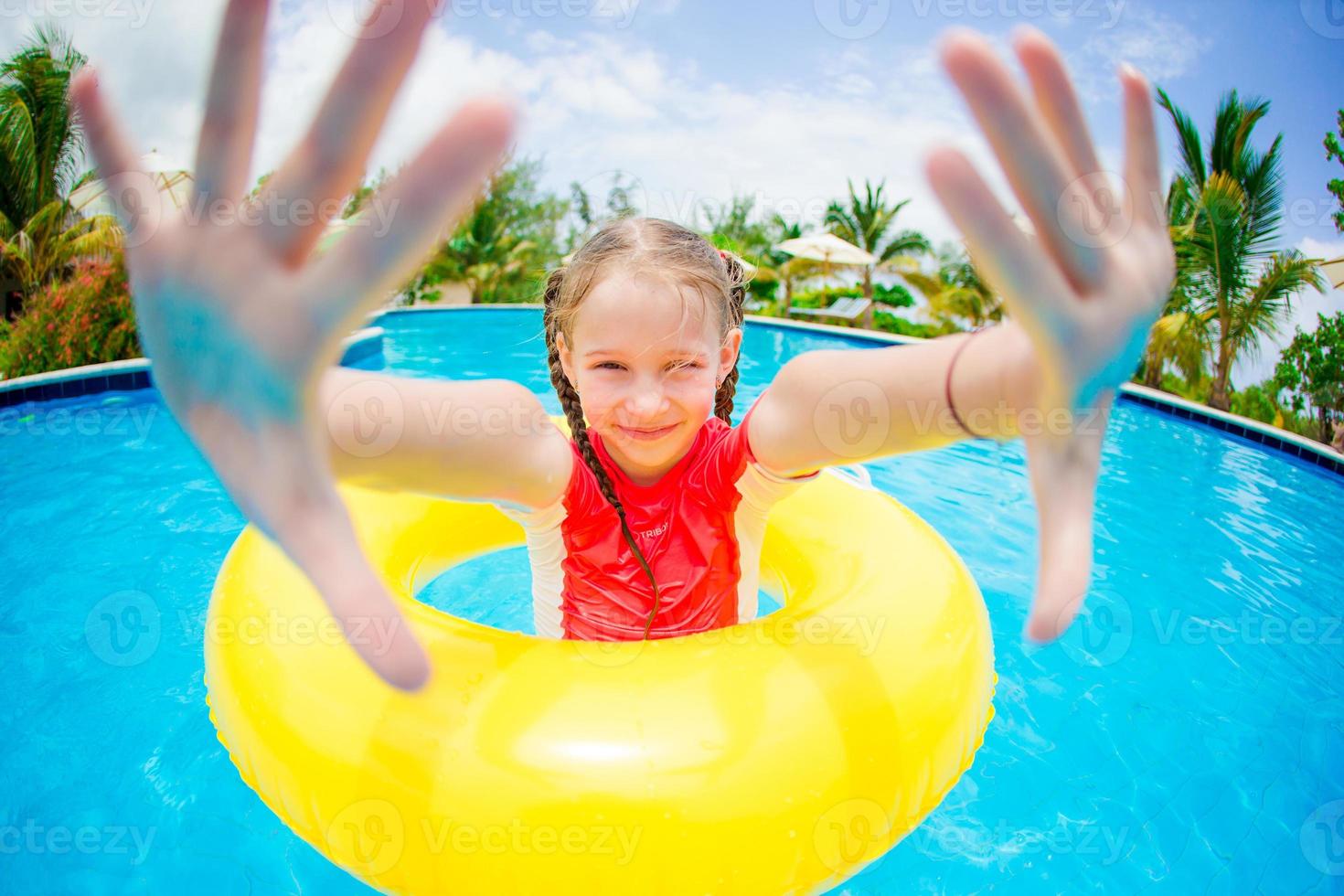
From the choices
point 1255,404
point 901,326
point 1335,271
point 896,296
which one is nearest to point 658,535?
point 1335,271

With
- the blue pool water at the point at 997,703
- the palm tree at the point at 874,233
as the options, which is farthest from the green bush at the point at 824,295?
the blue pool water at the point at 997,703

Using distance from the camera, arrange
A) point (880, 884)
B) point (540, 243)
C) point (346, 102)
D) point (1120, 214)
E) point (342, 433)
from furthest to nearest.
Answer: point (540, 243) < point (880, 884) < point (342, 433) < point (1120, 214) < point (346, 102)

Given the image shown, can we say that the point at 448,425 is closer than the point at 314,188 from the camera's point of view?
No

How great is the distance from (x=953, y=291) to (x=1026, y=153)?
54.3 ft

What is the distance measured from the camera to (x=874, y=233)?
18.8 meters

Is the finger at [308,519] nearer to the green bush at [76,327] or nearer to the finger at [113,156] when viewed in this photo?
the finger at [113,156]

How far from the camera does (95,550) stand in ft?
12.9

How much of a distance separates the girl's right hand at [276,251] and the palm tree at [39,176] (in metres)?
11.0

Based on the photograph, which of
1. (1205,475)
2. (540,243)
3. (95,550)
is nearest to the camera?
(95,550)

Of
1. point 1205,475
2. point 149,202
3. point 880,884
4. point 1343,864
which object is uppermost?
point 149,202

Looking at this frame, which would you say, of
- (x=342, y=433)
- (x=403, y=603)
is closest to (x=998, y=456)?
(x=403, y=603)

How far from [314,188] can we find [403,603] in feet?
3.47

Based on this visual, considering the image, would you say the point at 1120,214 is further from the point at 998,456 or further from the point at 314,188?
the point at 998,456

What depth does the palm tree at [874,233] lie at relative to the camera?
60.7ft
